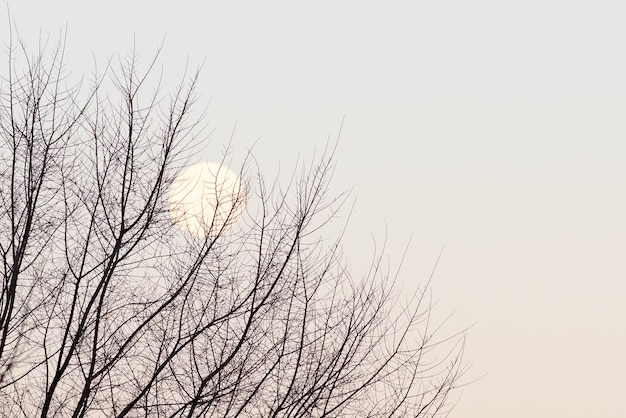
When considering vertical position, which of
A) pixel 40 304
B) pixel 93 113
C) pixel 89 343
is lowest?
pixel 89 343

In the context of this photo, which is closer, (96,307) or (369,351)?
(96,307)

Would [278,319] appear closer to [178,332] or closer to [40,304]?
[178,332]

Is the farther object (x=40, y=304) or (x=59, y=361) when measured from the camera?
(x=40, y=304)

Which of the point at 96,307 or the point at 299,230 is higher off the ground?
the point at 299,230

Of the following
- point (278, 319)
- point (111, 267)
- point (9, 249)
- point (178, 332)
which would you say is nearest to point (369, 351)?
point (278, 319)

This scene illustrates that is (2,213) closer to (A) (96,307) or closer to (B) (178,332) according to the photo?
(A) (96,307)

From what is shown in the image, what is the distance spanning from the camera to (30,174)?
7.41 m

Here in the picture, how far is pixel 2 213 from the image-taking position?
744cm

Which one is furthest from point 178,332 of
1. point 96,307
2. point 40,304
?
point 40,304

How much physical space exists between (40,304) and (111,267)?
0.65m

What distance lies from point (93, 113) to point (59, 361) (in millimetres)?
1948

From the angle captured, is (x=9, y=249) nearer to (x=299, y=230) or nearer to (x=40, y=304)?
(x=40, y=304)

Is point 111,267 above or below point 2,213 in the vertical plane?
below

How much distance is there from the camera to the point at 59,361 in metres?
7.00
